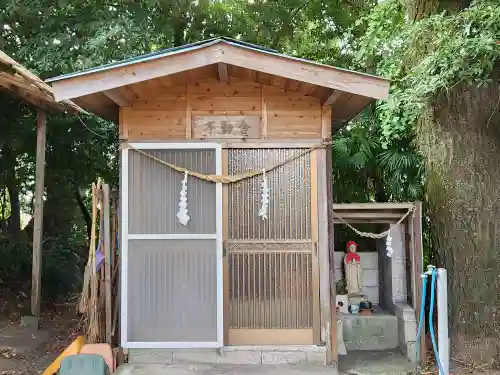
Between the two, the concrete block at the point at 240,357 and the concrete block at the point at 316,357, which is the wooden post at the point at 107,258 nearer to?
the concrete block at the point at 240,357

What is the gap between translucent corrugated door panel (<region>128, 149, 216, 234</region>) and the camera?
5.51 metres

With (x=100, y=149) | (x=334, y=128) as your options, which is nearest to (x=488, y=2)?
(x=334, y=128)

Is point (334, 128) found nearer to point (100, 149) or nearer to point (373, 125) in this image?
point (373, 125)

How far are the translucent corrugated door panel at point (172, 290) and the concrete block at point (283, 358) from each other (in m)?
0.65

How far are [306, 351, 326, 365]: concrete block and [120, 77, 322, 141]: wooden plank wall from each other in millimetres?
2254

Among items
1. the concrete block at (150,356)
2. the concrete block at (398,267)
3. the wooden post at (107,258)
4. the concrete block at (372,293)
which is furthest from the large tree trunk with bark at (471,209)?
the wooden post at (107,258)

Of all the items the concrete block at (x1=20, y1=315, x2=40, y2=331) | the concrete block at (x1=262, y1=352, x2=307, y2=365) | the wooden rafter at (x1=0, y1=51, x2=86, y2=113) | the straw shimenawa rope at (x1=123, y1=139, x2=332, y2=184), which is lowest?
the concrete block at (x1=262, y1=352, x2=307, y2=365)

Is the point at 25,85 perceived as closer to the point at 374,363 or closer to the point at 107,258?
the point at 107,258

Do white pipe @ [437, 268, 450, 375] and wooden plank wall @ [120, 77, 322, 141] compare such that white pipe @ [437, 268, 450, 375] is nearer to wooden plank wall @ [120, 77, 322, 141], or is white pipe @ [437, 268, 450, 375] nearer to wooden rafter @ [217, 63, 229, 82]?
wooden plank wall @ [120, 77, 322, 141]

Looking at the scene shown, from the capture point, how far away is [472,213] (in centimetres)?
601

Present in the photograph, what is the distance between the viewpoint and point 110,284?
19.3ft

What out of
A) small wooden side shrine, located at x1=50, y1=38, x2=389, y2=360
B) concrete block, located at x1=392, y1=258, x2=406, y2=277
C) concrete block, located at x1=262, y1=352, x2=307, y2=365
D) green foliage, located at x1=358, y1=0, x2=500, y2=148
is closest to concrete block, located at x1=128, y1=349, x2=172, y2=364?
small wooden side shrine, located at x1=50, y1=38, x2=389, y2=360

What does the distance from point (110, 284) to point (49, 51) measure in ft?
16.2

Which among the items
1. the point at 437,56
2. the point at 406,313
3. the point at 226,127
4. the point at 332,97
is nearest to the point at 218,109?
the point at 226,127
